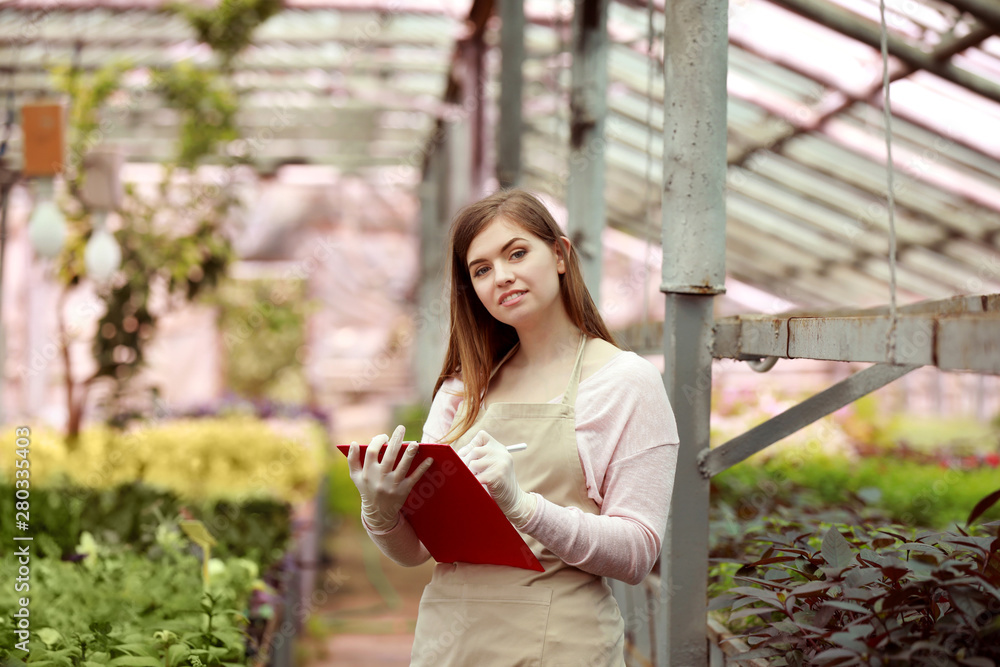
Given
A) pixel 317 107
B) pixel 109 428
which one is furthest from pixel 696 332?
pixel 317 107

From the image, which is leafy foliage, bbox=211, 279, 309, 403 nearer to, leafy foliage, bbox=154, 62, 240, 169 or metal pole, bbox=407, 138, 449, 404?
metal pole, bbox=407, 138, 449, 404

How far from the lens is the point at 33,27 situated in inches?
240

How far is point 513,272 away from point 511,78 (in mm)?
2733

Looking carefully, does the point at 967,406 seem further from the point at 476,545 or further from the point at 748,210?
the point at 476,545

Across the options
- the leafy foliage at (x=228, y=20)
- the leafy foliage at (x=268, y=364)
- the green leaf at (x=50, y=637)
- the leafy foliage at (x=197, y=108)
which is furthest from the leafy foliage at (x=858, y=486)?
the leafy foliage at (x=268, y=364)

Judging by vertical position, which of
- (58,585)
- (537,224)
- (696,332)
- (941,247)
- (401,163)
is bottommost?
(58,585)

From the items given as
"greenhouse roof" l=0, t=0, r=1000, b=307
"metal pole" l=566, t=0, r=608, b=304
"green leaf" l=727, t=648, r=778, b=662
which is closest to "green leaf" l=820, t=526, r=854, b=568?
"green leaf" l=727, t=648, r=778, b=662

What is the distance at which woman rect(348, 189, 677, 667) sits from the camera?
1270 millimetres

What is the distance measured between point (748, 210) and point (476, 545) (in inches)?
215

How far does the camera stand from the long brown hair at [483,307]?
1.44 m

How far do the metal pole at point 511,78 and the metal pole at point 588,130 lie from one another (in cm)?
49

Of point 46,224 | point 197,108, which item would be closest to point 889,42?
point 46,224

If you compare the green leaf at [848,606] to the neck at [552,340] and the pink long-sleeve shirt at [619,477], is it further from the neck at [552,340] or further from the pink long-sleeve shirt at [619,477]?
the neck at [552,340]

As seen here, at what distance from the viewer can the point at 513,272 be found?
4.60 feet
